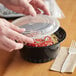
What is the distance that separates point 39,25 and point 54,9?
17.8 inches

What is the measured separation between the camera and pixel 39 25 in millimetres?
890

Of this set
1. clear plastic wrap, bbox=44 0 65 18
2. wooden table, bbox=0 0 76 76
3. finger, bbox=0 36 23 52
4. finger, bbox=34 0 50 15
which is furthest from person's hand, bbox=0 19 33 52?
clear plastic wrap, bbox=44 0 65 18

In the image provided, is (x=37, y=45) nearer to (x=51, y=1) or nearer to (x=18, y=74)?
(x=18, y=74)

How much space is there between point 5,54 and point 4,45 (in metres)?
0.21

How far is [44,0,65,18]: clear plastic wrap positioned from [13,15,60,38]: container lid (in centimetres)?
32

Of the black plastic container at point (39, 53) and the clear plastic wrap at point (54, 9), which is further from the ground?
the clear plastic wrap at point (54, 9)

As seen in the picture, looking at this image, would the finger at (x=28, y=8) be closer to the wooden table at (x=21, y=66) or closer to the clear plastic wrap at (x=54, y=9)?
the wooden table at (x=21, y=66)

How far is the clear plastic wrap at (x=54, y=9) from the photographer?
1260 mm

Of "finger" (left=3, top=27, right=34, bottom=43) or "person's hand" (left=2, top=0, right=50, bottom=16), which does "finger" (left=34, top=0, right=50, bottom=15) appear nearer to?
"person's hand" (left=2, top=0, right=50, bottom=16)

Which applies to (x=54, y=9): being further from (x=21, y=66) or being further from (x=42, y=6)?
(x=21, y=66)

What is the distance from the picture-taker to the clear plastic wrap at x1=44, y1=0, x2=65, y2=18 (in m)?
1.26

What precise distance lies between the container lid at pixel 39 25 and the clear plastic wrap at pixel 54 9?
323mm

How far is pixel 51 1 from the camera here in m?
1.43

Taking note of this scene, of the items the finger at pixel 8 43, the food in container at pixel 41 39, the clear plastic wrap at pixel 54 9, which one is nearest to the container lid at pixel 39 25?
the food in container at pixel 41 39
